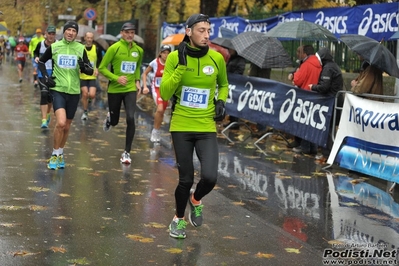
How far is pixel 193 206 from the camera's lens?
751 cm

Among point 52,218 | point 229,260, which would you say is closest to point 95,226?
point 52,218

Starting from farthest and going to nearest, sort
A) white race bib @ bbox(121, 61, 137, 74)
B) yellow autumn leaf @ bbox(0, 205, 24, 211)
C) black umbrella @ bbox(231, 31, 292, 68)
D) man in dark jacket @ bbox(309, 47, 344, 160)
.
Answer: black umbrella @ bbox(231, 31, 292, 68), man in dark jacket @ bbox(309, 47, 344, 160), white race bib @ bbox(121, 61, 137, 74), yellow autumn leaf @ bbox(0, 205, 24, 211)

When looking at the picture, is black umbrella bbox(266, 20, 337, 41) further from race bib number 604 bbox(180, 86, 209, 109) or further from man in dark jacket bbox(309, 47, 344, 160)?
race bib number 604 bbox(180, 86, 209, 109)

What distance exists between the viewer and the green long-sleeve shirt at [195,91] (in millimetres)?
7215

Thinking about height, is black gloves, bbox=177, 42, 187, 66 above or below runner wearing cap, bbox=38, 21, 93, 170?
above

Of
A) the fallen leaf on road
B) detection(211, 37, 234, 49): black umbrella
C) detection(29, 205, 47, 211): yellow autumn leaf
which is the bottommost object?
detection(29, 205, 47, 211): yellow autumn leaf

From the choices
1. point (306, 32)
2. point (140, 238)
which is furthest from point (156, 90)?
point (140, 238)

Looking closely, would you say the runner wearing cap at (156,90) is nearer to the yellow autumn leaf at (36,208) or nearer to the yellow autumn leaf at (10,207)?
the yellow autumn leaf at (36,208)

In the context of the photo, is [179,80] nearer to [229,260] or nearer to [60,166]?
[229,260]

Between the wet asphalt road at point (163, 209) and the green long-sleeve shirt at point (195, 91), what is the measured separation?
3.41 feet

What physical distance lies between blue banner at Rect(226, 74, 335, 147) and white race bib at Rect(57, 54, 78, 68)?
14.3 feet

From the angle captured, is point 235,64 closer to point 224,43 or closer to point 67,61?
point 224,43

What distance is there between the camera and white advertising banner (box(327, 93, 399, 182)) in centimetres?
1066

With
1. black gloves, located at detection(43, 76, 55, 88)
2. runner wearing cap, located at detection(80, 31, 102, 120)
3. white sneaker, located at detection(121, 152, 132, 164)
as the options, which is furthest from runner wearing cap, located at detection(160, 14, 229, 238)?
runner wearing cap, located at detection(80, 31, 102, 120)
